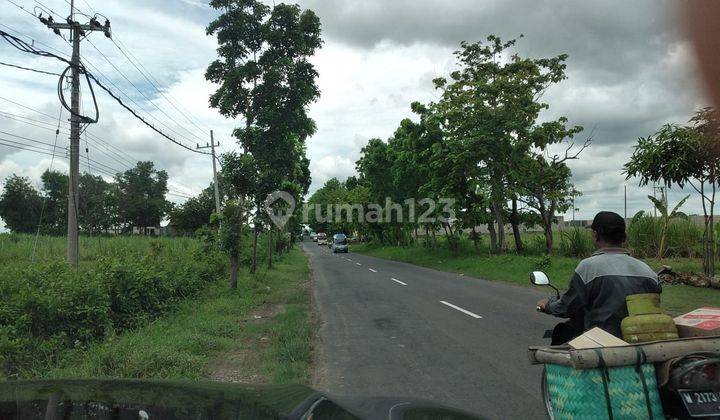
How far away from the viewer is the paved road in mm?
5684

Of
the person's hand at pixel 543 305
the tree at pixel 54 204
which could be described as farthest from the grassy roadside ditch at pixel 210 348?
the tree at pixel 54 204

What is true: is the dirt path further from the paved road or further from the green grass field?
the paved road

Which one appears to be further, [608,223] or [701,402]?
[608,223]

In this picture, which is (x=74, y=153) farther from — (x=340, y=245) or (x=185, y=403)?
(x=340, y=245)

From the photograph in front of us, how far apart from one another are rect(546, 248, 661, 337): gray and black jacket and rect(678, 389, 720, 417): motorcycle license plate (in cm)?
72

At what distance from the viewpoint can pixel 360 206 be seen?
169 ft

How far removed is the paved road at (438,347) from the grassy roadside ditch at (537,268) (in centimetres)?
306

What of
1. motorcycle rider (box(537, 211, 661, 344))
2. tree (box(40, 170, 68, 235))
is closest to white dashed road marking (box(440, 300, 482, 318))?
motorcycle rider (box(537, 211, 661, 344))

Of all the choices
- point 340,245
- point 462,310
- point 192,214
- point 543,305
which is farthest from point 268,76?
point 192,214

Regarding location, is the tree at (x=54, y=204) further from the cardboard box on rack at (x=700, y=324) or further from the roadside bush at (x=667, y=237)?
the cardboard box on rack at (x=700, y=324)

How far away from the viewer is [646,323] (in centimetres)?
307

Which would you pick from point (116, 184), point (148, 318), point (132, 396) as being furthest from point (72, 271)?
point (116, 184)

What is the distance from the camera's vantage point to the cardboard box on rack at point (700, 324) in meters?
Answer: 3.01

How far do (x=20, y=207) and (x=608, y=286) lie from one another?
252ft
